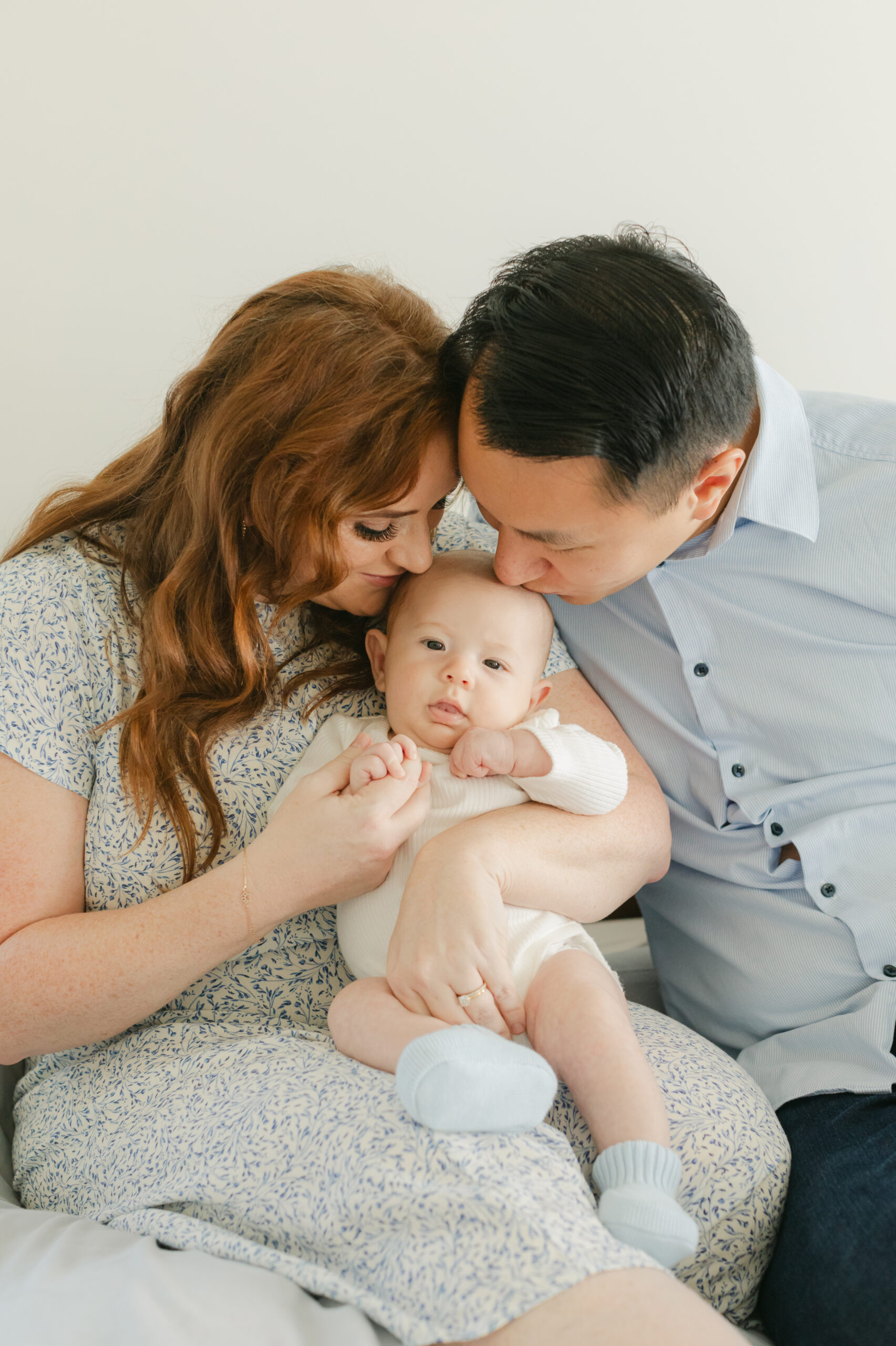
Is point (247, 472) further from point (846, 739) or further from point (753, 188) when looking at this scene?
point (753, 188)

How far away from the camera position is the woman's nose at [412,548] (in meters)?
1.46

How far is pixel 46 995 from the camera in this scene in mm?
1237

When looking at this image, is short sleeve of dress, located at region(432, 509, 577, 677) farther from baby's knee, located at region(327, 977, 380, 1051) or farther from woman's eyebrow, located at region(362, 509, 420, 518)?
baby's knee, located at region(327, 977, 380, 1051)

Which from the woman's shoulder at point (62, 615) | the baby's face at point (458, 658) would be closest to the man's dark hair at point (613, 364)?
the baby's face at point (458, 658)

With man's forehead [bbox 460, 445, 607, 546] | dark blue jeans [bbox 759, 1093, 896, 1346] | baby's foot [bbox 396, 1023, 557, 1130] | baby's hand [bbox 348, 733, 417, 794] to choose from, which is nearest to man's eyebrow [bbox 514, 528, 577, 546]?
man's forehead [bbox 460, 445, 607, 546]

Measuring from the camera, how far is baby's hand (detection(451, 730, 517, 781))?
4.48ft

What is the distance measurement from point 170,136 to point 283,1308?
196 centimetres

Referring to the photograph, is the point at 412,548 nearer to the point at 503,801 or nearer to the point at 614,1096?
the point at 503,801

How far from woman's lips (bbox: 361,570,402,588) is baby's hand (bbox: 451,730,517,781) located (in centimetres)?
30

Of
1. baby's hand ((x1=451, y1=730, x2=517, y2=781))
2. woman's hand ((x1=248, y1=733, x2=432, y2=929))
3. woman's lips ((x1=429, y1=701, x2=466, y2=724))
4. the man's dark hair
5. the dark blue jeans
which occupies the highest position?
the man's dark hair

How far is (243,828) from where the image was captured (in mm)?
1448

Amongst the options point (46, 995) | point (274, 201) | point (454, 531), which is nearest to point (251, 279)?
point (274, 201)

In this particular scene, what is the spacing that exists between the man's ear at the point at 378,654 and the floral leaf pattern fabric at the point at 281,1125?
0.17 ft

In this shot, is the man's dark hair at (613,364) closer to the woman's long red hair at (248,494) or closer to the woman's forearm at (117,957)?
the woman's long red hair at (248,494)
